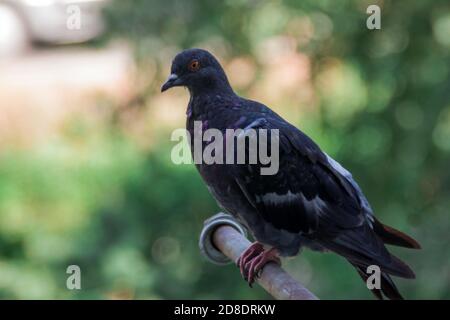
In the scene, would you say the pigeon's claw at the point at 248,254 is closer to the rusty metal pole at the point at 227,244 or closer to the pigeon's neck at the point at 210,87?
the rusty metal pole at the point at 227,244

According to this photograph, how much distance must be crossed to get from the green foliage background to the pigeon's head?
2.49 m

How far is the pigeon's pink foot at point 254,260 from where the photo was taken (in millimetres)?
3900

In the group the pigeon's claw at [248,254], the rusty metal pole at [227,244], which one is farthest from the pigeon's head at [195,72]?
the pigeon's claw at [248,254]

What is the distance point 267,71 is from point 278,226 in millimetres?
3078

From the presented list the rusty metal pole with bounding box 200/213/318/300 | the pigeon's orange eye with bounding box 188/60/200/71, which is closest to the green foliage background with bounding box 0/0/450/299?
the rusty metal pole with bounding box 200/213/318/300

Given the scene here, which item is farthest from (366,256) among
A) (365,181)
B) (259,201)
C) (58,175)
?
(58,175)

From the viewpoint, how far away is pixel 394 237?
3.79 meters

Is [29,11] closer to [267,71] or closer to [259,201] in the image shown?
[267,71]

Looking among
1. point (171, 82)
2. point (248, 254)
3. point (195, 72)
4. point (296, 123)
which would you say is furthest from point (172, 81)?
point (296, 123)

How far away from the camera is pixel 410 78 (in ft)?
21.1

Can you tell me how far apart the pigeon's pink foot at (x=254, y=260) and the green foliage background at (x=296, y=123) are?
235cm

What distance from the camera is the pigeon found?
3.82m

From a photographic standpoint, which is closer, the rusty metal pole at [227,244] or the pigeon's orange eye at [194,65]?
the rusty metal pole at [227,244]

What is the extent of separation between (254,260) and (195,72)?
842 mm
